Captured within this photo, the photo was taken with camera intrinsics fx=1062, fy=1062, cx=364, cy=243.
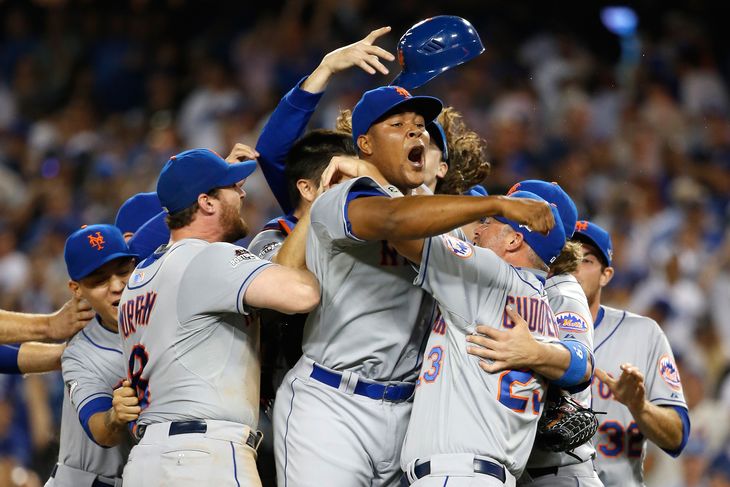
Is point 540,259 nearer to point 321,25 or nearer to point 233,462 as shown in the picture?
point 233,462

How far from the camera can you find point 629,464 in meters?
5.00

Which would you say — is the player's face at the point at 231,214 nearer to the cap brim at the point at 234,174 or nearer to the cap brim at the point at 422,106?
the cap brim at the point at 234,174

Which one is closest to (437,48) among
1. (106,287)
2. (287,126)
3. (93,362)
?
(287,126)

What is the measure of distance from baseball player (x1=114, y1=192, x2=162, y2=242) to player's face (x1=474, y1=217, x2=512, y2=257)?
218 cm

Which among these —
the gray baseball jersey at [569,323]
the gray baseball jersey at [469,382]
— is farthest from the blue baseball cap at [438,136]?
the gray baseball jersey at [469,382]

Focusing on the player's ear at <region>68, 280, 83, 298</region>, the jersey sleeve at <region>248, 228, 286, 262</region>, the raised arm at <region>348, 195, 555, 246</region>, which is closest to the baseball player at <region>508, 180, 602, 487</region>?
the raised arm at <region>348, 195, 555, 246</region>

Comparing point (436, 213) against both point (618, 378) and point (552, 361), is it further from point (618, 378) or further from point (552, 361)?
point (618, 378)

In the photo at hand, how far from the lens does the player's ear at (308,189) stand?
4.56m

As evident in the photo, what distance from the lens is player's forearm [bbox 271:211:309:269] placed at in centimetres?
403

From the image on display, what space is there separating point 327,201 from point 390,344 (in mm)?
594

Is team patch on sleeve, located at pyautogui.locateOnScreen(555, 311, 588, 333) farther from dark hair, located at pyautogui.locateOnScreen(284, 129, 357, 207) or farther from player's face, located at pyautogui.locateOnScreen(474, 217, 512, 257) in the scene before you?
dark hair, located at pyautogui.locateOnScreen(284, 129, 357, 207)

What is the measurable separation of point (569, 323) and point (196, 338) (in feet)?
4.80

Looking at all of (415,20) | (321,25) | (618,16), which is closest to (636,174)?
(618,16)

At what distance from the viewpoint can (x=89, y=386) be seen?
14.8 ft
